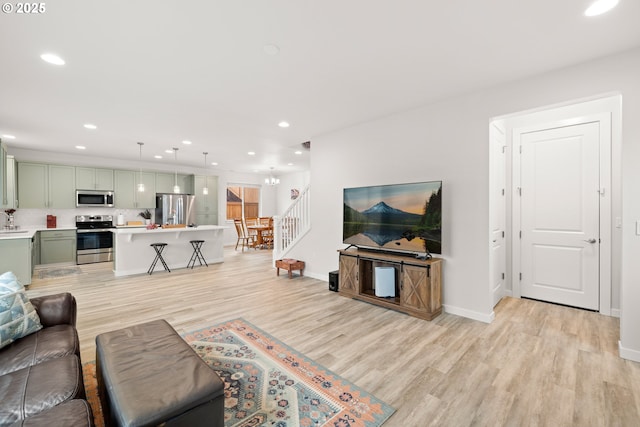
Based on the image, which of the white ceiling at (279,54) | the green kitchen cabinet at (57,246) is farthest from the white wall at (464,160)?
the green kitchen cabinet at (57,246)

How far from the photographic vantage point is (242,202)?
10.7m

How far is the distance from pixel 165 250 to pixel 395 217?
5032 mm

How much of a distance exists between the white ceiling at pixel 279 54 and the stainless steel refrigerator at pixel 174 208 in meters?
3.80

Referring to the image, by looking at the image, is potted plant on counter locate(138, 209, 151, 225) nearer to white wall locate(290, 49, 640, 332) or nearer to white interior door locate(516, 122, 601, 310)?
Result: white wall locate(290, 49, 640, 332)

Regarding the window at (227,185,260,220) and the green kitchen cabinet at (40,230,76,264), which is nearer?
the green kitchen cabinet at (40,230,76,264)

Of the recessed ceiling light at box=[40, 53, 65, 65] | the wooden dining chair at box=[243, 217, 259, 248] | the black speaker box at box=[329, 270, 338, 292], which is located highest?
the recessed ceiling light at box=[40, 53, 65, 65]

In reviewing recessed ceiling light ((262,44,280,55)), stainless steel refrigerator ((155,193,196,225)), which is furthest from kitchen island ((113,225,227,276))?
recessed ceiling light ((262,44,280,55))

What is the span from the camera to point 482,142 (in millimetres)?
3277

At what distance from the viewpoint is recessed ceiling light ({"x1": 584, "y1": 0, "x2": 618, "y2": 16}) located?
6.17ft

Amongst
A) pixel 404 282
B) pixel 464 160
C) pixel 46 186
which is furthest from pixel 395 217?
pixel 46 186

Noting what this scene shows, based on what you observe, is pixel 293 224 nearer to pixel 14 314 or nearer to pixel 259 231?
pixel 259 231

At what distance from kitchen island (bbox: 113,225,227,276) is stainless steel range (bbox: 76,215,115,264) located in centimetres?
140

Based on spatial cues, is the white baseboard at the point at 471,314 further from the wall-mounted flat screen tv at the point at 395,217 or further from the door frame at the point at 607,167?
the wall-mounted flat screen tv at the point at 395,217

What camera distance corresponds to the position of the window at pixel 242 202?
1049cm
